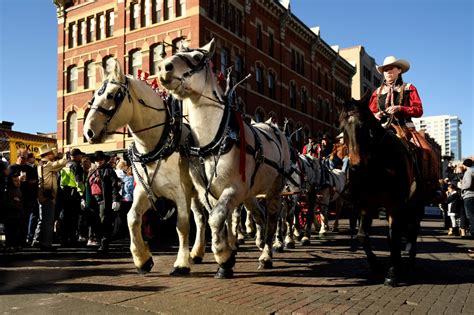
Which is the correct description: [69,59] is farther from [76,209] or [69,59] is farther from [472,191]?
[472,191]

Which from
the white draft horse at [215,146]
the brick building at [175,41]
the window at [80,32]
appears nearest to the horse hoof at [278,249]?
the white draft horse at [215,146]

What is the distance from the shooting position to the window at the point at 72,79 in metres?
32.4

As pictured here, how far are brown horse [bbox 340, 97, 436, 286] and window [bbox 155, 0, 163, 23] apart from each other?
25720 millimetres

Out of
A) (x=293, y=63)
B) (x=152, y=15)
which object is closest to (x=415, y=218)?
(x=152, y=15)

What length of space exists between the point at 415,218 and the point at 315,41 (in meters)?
37.6

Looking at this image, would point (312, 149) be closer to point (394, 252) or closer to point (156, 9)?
point (394, 252)

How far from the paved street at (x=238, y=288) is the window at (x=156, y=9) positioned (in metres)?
23.8

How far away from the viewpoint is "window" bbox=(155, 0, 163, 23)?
28766 mm

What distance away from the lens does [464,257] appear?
817 cm

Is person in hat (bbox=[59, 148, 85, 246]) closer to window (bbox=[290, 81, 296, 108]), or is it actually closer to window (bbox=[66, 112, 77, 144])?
window (bbox=[66, 112, 77, 144])

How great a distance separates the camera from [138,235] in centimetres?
572

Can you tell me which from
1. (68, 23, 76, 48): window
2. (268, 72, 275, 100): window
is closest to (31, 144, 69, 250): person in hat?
(68, 23, 76, 48): window

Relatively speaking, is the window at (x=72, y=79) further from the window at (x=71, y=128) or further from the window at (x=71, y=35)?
the window at (x=71, y=128)

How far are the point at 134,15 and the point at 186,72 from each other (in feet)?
88.6
